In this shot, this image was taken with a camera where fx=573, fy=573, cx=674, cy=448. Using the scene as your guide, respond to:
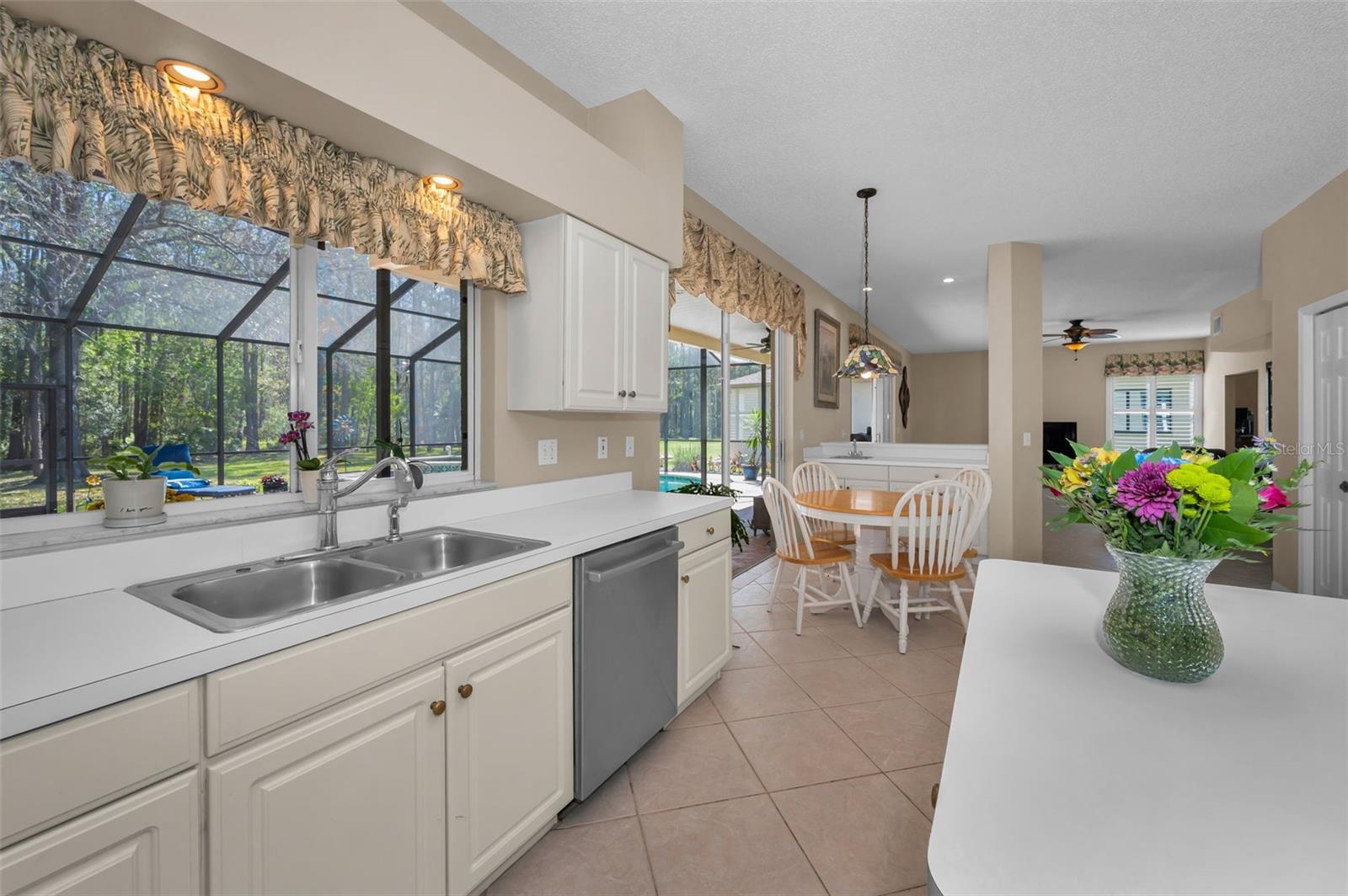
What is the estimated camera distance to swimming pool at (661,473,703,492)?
19.7 ft

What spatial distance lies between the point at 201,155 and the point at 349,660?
124 centimetres

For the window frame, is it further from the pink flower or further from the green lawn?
the pink flower

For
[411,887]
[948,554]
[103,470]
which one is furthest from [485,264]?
[948,554]

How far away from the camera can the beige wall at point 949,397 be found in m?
10.1

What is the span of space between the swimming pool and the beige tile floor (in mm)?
3224

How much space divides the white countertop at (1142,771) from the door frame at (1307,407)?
3814mm

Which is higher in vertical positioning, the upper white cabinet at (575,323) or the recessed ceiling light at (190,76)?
the recessed ceiling light at (190,76)

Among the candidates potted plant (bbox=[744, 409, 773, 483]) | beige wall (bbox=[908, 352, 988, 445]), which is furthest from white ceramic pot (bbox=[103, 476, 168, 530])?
beige wall (bbox=[908, 352, 988, 445])

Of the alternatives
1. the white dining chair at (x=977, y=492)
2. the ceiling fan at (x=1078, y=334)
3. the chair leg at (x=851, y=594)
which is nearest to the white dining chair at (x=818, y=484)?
the chair leg at (x=851, y=594)

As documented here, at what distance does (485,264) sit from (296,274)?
22.9 inches

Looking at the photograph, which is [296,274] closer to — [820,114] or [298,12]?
[298,12]

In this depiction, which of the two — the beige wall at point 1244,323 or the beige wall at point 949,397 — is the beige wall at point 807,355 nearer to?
the beige wall at point 1244,323

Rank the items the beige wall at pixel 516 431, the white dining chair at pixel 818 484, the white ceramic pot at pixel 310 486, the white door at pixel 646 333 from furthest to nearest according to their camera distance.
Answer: the white dining chair at pixel 818 484, the white door at pixel 646 333, the beige wall at pixel 516 431, the white ceramic pot at pixel 310 486

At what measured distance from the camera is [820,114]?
2.64 metres
